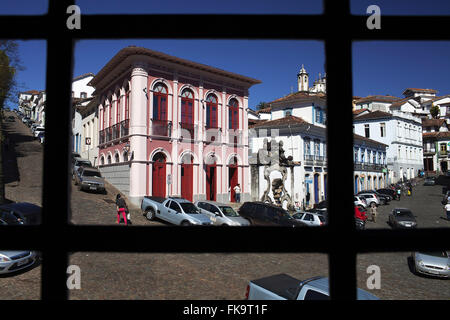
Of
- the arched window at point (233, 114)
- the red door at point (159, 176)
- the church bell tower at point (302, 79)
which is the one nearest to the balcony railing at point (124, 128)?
the red door at point (159, 176)

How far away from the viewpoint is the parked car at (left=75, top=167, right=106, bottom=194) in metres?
21.0

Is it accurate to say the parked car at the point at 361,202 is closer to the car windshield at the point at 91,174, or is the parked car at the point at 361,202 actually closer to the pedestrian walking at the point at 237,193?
the pedestrian walking at the point at 237,193

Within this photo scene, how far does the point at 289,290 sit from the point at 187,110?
17936 mm

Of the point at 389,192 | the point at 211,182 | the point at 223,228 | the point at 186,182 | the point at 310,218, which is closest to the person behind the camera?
the point at 223,228

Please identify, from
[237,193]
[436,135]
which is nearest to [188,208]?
[237,193]

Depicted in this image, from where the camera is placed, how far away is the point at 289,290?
5.94 metres

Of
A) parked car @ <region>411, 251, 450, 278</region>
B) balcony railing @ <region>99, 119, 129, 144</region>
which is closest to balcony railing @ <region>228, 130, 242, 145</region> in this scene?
balcony railing @ <region>99, 119, 129, 144</region>

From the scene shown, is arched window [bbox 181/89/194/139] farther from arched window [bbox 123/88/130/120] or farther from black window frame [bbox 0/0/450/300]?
black window frame [bbox 0/0/450/300]

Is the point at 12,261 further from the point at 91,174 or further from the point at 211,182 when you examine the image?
the point at 211,182

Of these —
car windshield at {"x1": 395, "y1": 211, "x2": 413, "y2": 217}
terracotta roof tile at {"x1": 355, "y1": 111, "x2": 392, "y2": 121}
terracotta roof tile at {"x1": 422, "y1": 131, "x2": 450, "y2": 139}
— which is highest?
terracotta roof tile at {"x1": 355, "y1": 111, "x2": 392, "y2": 121}

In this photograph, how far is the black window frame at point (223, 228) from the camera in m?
0.84

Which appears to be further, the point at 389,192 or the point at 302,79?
the point at 302,79

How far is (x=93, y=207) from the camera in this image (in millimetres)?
17844

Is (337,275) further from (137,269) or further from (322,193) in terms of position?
(322,193)
